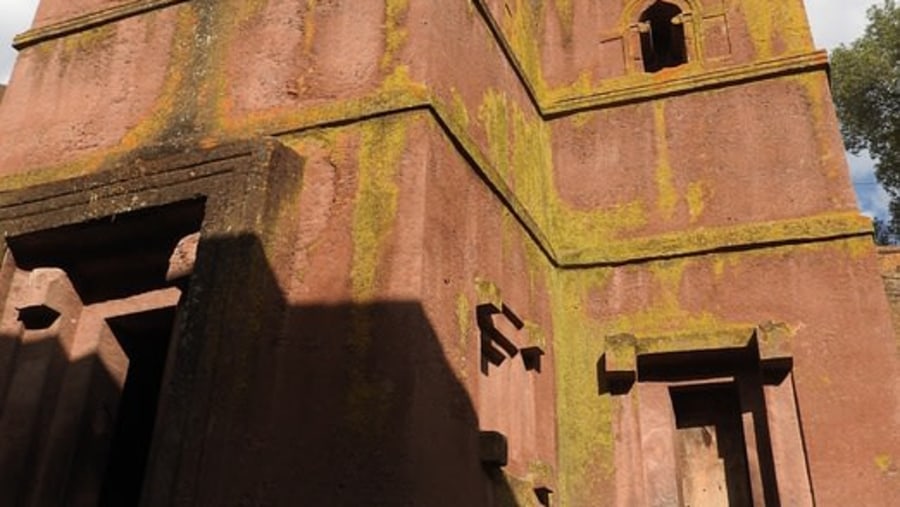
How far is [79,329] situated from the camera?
5.63 meters

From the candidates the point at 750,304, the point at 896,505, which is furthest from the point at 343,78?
the point at 896,505

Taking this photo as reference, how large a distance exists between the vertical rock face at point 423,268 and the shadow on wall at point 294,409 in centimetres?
2

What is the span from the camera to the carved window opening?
16.8 feet

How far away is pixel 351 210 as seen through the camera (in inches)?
188

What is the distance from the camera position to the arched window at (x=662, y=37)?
8352 mm

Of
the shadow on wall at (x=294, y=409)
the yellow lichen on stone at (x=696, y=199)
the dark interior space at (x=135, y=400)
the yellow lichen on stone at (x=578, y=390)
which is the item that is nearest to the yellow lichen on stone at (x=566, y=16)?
the yellow lichen on stone at (x=696, y=199)

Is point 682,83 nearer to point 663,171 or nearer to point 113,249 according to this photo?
point 663,171

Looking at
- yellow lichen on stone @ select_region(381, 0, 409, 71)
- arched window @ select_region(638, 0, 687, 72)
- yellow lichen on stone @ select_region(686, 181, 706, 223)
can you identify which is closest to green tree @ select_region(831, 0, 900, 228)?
arched window @ select_region(638, 0, 687, 72)

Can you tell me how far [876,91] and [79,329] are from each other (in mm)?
17634

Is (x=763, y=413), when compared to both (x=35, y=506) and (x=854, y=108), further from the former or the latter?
(x=854, y=108)

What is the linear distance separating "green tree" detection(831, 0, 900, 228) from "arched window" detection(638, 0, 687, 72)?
11551 mm

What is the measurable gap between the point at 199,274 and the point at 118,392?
1403 millimetres

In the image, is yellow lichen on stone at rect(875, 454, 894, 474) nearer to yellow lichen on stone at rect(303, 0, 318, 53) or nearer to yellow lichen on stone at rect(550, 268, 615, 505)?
yellow lichen on stone at rect(550, 268, 615, 505)

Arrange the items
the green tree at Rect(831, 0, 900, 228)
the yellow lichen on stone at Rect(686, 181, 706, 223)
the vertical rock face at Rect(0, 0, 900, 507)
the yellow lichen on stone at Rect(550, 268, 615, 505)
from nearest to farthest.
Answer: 1. the vertical rock face at Rect(0, 0, 900, 507)
2. the yellow lichen on stone at Rect(550, 268, 615, 505)
3. the yellow lichen on stone at Rect(686, 181, 706, 223)
4. the green tree at Rect(831, 0, 900, 228)
